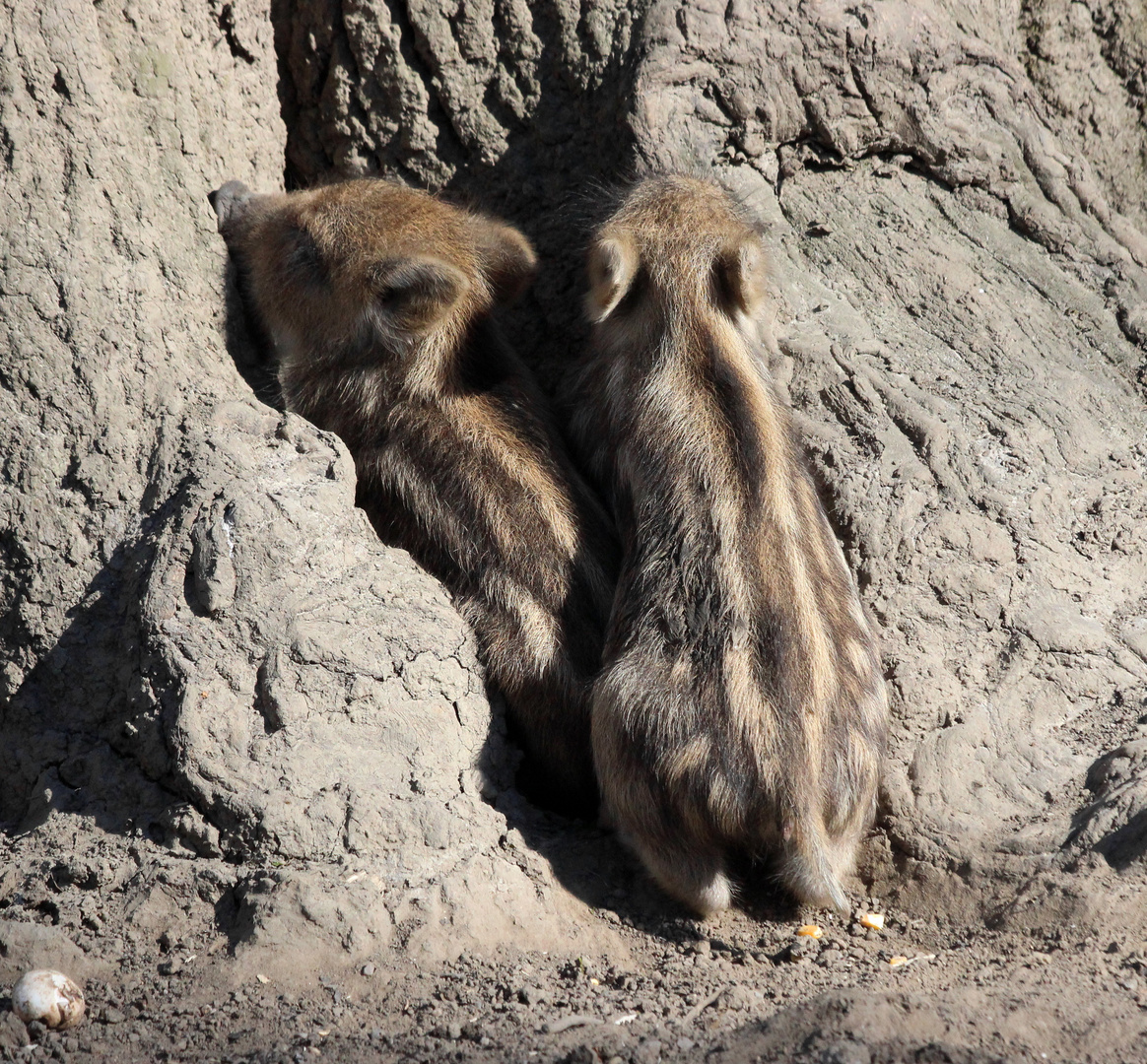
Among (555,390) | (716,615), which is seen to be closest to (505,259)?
(555,390)

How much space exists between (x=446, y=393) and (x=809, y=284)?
159 centimetres

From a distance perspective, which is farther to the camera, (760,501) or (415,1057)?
(760,501)

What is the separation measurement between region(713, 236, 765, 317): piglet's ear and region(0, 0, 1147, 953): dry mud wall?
37cm

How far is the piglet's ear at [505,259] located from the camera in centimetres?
514

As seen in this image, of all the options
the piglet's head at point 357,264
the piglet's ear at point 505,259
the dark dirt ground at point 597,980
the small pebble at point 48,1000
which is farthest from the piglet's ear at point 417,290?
the small pebble at point 48,1000

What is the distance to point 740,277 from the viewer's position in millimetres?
4617

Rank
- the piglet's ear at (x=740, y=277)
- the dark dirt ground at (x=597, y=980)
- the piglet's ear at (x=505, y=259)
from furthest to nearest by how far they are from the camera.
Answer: the piglet's ear at (x=505, y=259), the piglet's ear at (x=740, y=277), the dark dirt ground at (x=597, y=980)

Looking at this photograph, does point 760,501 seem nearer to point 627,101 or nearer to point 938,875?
point 938,875

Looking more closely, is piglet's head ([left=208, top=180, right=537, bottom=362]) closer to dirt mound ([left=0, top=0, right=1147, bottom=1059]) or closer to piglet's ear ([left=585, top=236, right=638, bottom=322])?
dirt mound ([left=0, top=0, right=1147, bottom=1059])

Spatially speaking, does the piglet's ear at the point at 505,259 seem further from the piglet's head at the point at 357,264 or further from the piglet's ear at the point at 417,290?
the piglet's ear at the point at 417,290

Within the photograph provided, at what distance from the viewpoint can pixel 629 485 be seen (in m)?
4.50

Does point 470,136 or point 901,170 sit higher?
point 901,170

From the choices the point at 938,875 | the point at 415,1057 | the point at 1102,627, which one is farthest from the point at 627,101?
the point at 415,1057

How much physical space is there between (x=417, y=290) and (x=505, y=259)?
0.50 m
